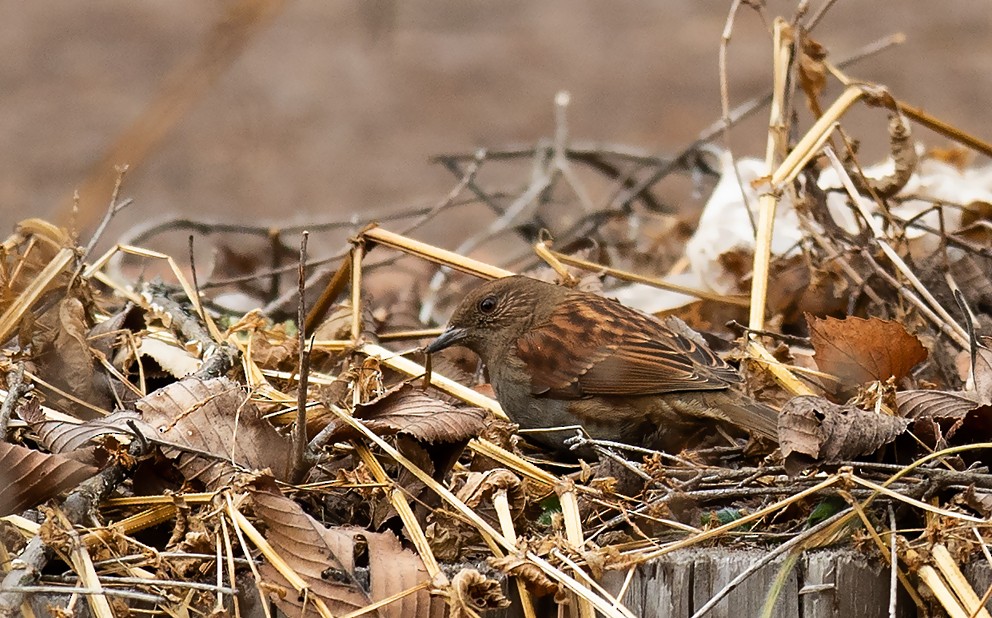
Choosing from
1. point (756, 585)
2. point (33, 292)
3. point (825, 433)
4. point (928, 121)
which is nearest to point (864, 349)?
point (825, 433)

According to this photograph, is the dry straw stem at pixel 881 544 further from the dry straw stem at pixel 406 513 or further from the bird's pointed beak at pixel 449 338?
the bird's pointed beak at pixel 449 338

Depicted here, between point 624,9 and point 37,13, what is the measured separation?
6.29m

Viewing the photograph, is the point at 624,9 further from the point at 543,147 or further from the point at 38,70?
the point at 543,147

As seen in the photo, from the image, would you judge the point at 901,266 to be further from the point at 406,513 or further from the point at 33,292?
the point at 33,292

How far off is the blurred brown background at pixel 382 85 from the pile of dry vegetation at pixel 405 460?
661 cm

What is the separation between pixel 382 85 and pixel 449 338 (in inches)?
357

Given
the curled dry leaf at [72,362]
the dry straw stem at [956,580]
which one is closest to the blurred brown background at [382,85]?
the curled dry leaf at [72,362]

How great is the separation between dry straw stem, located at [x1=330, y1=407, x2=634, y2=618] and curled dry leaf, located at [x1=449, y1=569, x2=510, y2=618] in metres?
0.12

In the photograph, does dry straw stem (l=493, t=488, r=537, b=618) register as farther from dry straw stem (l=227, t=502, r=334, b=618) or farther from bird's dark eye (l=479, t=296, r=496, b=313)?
bird's dark eye (l=479, t=296, r=496, b=313)

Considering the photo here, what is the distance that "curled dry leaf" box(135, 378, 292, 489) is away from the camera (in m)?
2.84

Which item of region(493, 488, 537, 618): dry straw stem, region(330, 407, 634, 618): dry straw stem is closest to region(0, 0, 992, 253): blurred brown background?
region(330, 407, 634, 618): dry straw stem

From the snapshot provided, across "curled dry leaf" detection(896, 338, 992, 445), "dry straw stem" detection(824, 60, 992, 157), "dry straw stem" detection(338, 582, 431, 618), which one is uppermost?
"dry straw stem" detection(824, 60, 992, 157)

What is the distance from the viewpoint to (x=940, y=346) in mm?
3723

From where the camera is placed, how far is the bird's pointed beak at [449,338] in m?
3.94
